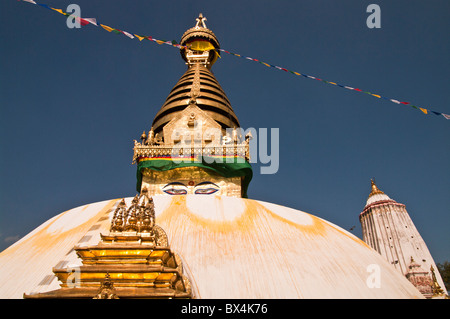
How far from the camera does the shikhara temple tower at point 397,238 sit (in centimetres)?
2277

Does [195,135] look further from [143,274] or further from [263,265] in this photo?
[143,274]

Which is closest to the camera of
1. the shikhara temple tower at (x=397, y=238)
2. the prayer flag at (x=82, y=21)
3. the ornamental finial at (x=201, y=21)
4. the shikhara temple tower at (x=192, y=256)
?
the shikhara temple tower at (x=192, y=256)

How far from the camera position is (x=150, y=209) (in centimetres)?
424

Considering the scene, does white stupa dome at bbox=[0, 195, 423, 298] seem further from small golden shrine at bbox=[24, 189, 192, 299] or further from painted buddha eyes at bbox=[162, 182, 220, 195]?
painted buddha eyes at bbox=[162, 182, 220, 195]

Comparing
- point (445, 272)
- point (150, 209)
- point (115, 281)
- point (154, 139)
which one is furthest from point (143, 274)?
point (445, 272)

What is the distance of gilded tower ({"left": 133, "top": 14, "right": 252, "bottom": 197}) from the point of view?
9531 mm

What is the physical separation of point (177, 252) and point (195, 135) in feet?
21.8

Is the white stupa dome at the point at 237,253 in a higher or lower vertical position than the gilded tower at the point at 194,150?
lower

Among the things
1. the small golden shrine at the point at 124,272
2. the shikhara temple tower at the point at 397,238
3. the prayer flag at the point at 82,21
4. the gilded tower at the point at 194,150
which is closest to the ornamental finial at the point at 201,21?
the gilded tower at the point at 194,150

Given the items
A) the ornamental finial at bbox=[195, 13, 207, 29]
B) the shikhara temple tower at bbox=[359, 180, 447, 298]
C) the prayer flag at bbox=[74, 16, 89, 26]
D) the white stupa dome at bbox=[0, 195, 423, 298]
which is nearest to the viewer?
the white stupa dome at bbox=[0, 195, 423, 298]

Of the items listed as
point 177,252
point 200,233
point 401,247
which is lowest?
point 177,252

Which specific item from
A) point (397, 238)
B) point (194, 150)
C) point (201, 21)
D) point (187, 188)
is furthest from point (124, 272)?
point (397, 238)

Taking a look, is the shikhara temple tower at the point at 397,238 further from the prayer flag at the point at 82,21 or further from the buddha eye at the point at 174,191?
the prayer flag at the point at 82,21

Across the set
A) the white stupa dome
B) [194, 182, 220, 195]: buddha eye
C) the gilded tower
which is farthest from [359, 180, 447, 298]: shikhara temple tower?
the white stupa dome
